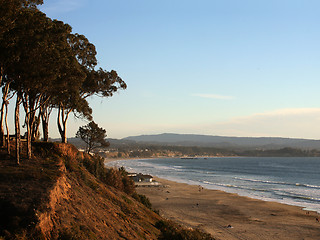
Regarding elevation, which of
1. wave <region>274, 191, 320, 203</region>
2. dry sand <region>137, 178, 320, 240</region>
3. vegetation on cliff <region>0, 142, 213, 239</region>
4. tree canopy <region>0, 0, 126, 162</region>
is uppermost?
tree canopy <region>0, 0, 126, 162</region>

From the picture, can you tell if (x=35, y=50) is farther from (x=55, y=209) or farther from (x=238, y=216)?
(x=238, y=216)

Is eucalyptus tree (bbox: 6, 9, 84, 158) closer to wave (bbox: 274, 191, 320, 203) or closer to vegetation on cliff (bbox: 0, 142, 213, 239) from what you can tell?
vegetation on cliff (bbox: 0, 142, 213, 239)

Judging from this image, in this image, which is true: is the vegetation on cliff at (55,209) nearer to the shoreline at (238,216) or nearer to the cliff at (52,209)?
the cliff at (52,209)

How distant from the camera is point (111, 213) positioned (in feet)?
54.8

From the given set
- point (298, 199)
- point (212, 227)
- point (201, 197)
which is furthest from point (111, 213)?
point (298, 199)

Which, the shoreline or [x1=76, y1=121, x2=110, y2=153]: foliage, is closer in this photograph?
the shoreline

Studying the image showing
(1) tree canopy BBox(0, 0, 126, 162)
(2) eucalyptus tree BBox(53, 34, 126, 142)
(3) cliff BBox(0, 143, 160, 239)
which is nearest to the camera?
(3) cliff BBox(0, 143, 160, 239)

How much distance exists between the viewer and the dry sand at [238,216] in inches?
1238

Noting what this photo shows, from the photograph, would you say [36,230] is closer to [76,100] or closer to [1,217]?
[1,217]

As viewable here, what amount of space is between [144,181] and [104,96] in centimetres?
4519

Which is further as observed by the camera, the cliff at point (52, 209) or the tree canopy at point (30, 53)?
the tree canopy at point (30, 53)

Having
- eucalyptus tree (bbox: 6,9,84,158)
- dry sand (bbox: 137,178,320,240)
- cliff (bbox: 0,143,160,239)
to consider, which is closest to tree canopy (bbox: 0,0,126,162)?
eucalyptus tree (bbox: 6,9,84,158)

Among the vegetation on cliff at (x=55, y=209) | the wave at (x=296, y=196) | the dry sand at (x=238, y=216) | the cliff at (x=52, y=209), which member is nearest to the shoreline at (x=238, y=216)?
the dry sand at (x=238, y=216)

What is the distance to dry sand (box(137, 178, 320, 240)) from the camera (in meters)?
31.5
